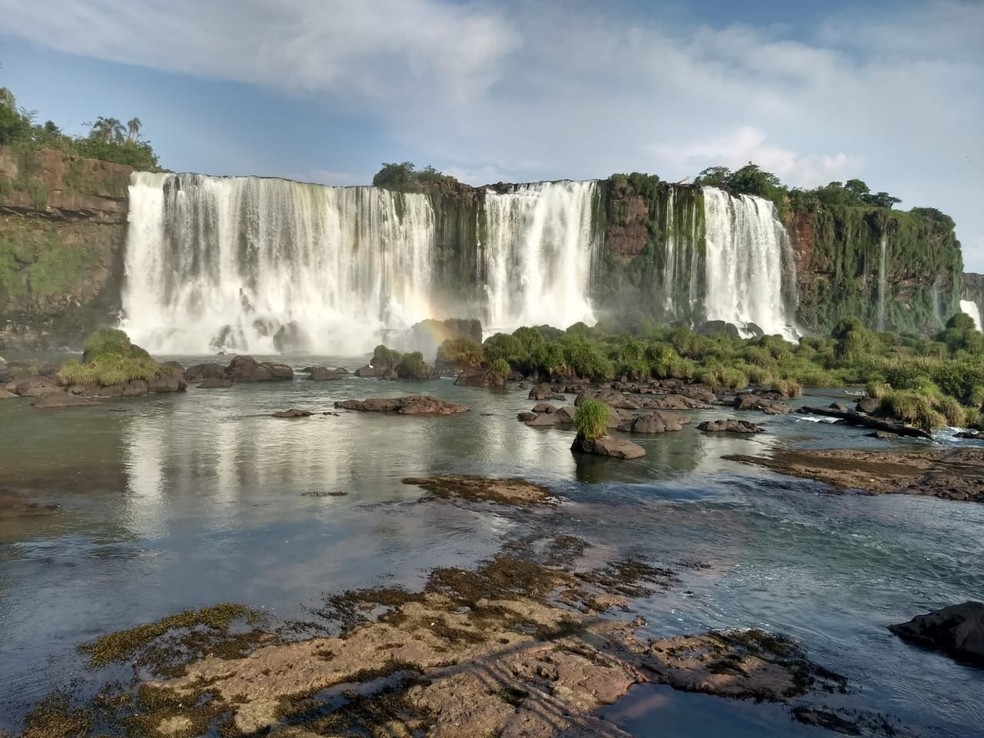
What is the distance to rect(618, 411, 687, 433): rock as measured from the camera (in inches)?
861

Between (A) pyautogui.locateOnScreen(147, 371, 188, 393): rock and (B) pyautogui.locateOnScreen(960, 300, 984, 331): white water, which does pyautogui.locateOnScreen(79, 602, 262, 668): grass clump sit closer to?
(A) pyautogui.locateOnScreen(147, 371, 188, 393): rock

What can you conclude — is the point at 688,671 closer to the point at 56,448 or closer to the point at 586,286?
the point at 56,448

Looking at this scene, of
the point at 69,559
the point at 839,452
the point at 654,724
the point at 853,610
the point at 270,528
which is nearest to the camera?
the point at 654,724

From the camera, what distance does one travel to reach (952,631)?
7855 mm

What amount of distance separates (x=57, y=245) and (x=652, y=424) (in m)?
41.1

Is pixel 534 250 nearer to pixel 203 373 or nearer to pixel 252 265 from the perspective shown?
pixel 252 265

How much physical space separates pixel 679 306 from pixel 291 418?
42097 mm

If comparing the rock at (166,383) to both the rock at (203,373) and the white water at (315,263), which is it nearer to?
the rock at (203,373)

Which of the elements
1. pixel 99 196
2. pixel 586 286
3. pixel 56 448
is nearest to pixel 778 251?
pixel 586 286

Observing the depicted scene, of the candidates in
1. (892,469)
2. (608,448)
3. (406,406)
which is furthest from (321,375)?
(892,469)

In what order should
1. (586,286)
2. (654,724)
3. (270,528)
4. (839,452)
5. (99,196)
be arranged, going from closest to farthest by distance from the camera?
(654,724) → (270,528) → (839,452) → (99,196) → (586,286)

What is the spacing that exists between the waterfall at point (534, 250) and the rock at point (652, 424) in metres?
33.3

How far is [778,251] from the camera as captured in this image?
60281mm

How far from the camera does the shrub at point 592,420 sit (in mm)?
18672
